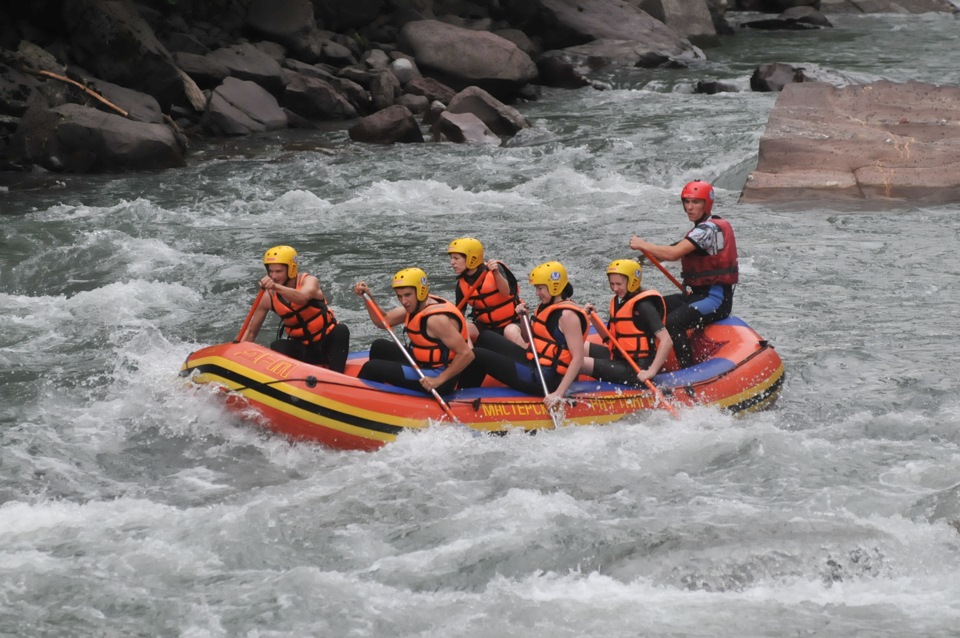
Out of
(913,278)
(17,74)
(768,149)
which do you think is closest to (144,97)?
(17,74)

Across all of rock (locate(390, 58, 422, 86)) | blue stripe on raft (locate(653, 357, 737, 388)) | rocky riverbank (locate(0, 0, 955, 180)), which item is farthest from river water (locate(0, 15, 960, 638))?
rock (locate(390, 58, 422, 86))

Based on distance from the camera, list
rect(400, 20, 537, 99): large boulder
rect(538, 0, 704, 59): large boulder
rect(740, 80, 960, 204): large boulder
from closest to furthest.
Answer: rect(740, 80, 960, 204): large boulder, rect(400, 20, 537, 99): large boulder, rect(538, 0, 704, 59): large boulder

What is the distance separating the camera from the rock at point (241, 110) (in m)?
18.4

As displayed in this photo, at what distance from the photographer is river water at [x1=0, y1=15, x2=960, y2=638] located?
5.87 meters

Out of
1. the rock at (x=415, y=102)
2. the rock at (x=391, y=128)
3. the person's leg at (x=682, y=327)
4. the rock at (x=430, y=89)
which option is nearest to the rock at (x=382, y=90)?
the rock at (x=415, y=102)

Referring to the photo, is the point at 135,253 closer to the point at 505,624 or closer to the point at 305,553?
the point at 305,553

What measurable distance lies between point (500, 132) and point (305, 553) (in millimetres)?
12559

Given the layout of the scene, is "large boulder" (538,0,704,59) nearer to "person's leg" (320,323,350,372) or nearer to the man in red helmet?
the man in red helmet

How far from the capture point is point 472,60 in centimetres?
2120

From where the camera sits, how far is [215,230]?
44.4 feet

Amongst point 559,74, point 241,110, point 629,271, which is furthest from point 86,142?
point 629,271

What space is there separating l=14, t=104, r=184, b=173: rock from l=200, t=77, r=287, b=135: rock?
2.19 metres

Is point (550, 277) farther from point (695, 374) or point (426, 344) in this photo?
point (695, 374)

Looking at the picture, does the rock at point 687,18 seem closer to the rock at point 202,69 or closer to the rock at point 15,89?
the rock at point 202,69
